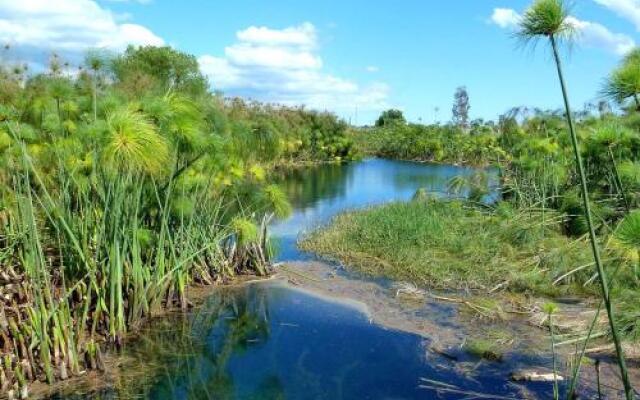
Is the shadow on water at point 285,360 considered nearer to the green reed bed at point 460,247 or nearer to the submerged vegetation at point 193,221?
the submerged vegetation at point 193,221

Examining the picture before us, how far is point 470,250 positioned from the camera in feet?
33.8

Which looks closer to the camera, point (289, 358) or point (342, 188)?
point (289, 358)

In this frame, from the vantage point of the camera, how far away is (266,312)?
8.40 meters

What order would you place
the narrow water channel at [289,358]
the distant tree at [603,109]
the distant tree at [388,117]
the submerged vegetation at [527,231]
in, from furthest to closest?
the distant tree at [388,117]
the distant tree at [603,109]
the submerged vegetation at [527,231]
the narrow water channel at [289,358]

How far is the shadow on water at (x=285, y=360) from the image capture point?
20.2 ft

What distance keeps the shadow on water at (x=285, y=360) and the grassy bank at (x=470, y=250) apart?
2.01 meters

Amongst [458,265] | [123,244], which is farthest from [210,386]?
[458,265]

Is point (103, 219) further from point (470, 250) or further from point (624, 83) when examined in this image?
point (470, 250)

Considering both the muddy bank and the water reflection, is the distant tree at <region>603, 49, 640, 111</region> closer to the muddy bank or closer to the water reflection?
the muddy bank

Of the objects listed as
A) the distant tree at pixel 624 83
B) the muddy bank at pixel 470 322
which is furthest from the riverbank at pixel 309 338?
the distant tree at pixel 624 83

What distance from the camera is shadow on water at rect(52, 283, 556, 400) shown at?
20.2 feet

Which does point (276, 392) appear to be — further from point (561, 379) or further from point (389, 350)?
point (561, 379)

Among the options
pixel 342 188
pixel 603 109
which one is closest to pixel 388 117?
pixel 342 188

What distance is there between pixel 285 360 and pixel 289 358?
62 mm
